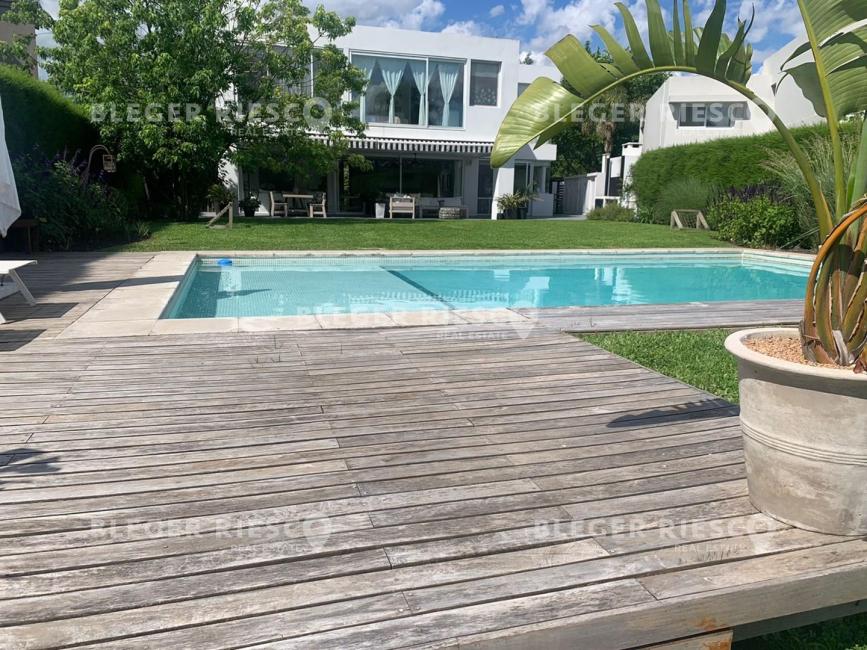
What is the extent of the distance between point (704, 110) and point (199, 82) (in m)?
21.5

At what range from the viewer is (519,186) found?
27406mm

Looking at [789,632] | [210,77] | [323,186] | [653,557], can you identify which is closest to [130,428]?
[653,557]

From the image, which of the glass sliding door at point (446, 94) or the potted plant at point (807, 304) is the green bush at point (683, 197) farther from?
the potted plant at point (807, 304)

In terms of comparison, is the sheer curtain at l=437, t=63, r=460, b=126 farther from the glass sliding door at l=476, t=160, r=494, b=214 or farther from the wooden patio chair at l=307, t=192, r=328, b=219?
the wooden patio chair at l=307, t=192, r=328, b=219

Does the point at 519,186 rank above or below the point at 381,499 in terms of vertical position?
above

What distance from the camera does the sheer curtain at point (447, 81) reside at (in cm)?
2291

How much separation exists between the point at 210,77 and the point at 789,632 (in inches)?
674

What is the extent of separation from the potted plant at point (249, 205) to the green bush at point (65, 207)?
26.2 ft

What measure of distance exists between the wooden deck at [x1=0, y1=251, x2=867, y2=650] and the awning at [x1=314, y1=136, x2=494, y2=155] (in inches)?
753

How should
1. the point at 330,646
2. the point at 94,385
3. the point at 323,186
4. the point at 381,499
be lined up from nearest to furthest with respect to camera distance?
the point at 330,646, the point at 381,499, the point at 94,385, the point at 323,186

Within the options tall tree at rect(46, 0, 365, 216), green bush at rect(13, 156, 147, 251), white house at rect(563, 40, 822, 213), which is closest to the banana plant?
green bush at rect(13, 156, 147, 251)

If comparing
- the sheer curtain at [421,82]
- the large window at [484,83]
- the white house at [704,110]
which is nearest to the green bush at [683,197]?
the white house at [704,110]

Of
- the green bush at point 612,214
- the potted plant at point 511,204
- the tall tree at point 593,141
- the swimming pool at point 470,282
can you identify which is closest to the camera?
the swimming pool at point 470,282

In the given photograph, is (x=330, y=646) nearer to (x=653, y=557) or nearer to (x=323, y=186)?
(x=653, y=557)
